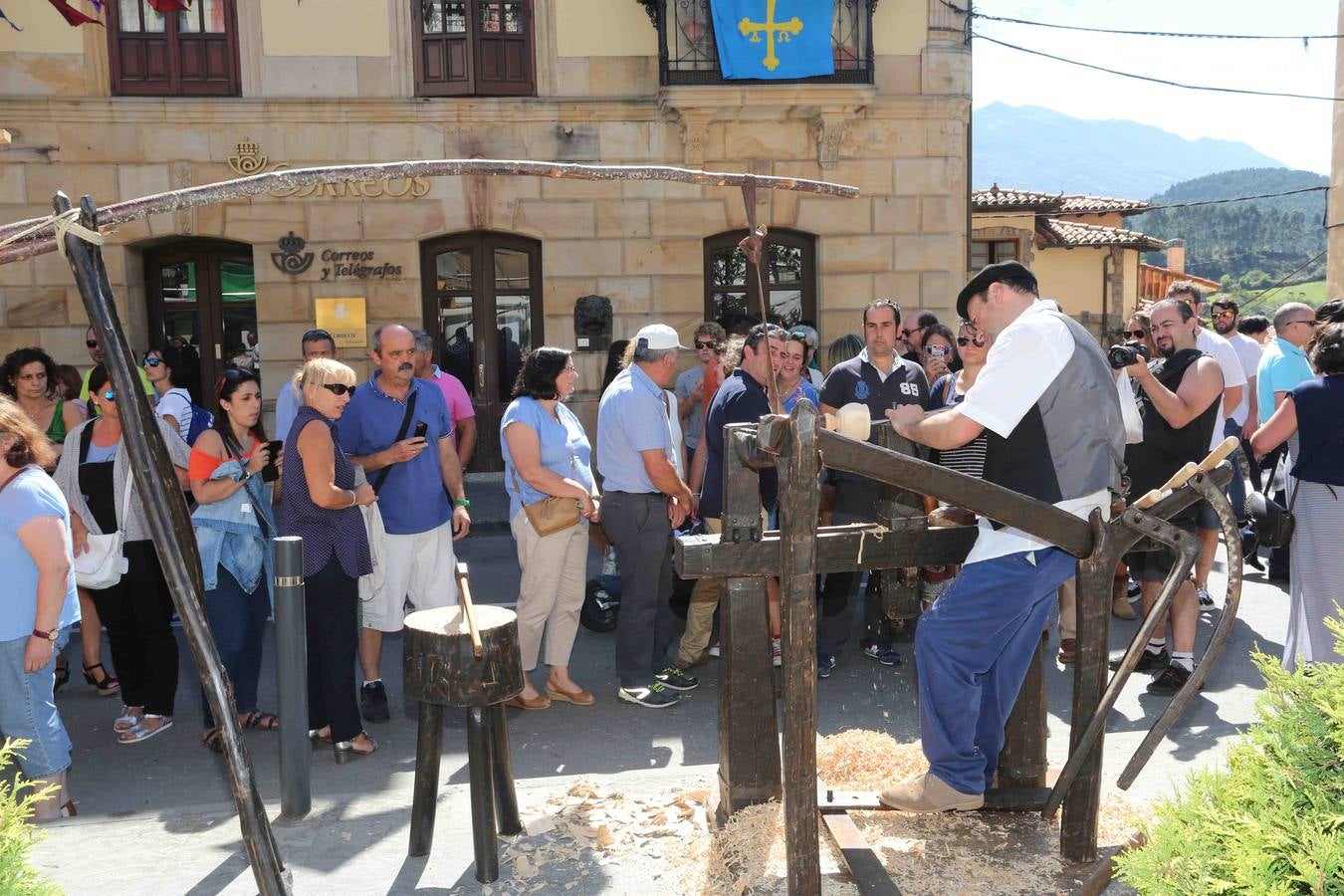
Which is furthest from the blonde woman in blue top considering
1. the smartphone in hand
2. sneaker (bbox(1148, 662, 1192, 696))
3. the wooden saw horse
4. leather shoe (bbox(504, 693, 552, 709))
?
sneaker (bbox(1148, 662, 1192, 696))

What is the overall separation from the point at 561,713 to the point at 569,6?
10080 mm

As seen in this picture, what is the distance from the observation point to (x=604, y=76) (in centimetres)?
1372

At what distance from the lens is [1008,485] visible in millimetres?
3752

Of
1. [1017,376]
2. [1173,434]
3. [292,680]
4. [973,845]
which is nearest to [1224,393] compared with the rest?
[1173,434]

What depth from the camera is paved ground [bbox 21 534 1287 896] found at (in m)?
4.02

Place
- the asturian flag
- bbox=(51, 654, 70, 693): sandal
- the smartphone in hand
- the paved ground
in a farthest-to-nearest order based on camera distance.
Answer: the asturian flag
bbox=(51, 654, 70, 693): sandal
the smartphone in hand
the paved ground

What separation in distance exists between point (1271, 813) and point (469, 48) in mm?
13195

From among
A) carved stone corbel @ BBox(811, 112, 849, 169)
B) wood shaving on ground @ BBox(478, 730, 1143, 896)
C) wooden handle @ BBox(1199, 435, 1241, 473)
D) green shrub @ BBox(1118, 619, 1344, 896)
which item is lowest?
wood shaving on ground @ BBox(478, 730, 1143, 896)

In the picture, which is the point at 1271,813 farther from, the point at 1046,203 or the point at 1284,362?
the point at 1046,203

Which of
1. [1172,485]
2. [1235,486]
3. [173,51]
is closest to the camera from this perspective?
[1172,485]

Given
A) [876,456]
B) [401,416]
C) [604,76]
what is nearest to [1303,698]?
[876,456]

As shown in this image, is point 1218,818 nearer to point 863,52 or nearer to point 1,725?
point 1,725

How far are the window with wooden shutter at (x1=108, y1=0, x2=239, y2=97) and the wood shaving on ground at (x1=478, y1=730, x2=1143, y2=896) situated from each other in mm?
11506

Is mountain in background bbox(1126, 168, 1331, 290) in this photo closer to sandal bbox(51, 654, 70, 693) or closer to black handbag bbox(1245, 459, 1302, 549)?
black handbag bbox(1245, 459, 1302, 549)
